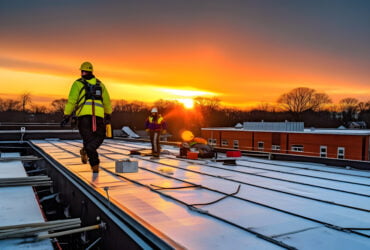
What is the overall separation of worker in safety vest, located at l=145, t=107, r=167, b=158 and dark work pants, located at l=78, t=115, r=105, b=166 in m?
2.91

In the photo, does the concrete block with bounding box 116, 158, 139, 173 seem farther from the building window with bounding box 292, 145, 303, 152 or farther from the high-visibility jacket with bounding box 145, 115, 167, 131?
the building window with bounding box 292, 145, 303, 152

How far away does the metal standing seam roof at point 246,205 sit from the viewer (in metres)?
2.79

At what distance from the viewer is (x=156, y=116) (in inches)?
353

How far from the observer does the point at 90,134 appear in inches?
224

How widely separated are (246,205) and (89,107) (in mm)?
3199

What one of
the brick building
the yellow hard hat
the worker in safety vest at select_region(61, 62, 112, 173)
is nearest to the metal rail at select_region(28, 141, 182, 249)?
the worker in safety vest at select_region(61, 62, 112, 173)

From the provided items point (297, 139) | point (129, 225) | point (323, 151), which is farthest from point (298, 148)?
point (129, 225)

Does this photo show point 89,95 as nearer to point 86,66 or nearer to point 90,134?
point 86,66

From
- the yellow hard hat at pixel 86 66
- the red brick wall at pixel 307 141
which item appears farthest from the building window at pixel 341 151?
the yellow hard hat at pixel 86 66

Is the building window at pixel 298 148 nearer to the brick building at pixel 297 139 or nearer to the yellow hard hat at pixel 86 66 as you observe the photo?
the brick building at pixel 297 139

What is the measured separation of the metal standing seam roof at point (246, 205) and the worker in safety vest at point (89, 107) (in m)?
0.65

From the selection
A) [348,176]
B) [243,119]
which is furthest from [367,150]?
[243,119]

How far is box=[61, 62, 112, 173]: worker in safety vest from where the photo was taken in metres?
5.45

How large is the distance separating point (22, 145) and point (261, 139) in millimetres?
23475
